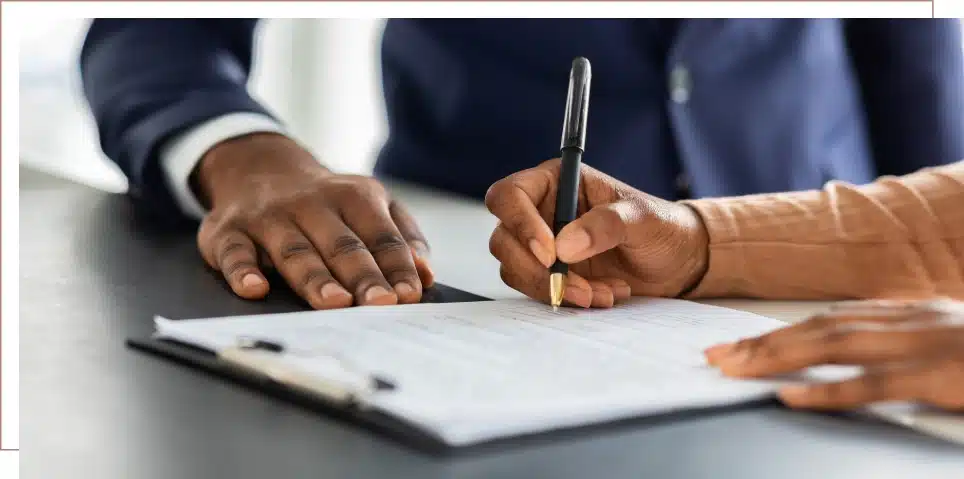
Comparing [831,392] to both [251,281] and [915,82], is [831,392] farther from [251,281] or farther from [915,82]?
[915,82]

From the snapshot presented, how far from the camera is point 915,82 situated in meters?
1.43

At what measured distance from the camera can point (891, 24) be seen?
Answer: 1.42 m

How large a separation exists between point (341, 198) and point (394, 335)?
303 millimetres

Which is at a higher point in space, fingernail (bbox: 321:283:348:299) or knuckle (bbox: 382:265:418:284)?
knuckle (bbox: 382:265:418:284)

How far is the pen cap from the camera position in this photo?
2.58 ft

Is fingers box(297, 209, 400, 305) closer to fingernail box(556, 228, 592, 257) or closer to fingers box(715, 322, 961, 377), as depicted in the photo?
fingernail box(556, 228, 592, 257)

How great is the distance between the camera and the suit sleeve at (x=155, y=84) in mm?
1103

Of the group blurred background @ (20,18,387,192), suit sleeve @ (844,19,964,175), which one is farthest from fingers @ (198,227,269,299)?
blurred background @ (20,18,387,192)

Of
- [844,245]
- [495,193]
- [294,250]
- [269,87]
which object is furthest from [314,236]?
[269,87]

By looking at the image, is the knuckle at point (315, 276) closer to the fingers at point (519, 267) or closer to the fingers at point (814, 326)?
the fingers at point (519, 267)

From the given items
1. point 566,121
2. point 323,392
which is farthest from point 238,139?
point 323,392

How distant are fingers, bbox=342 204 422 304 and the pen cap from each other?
17 centimetres

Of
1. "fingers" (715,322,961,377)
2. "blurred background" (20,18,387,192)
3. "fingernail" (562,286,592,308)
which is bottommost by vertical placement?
"fingers" (715,322,961,377)

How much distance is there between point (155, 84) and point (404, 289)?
58cm
